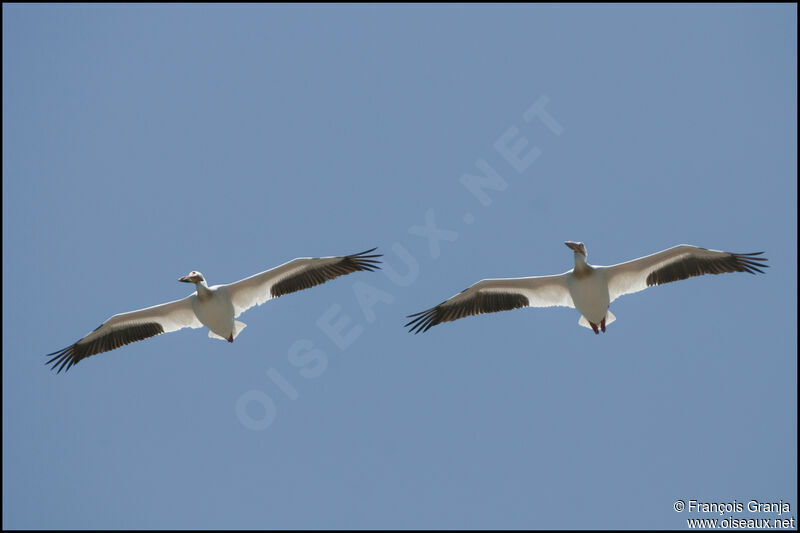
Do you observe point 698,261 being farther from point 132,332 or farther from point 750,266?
point 132,332

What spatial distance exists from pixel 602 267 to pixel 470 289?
8.41 ft

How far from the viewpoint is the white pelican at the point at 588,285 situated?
1831 centimetres

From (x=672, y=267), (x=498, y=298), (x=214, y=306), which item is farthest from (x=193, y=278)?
(x=672, y=267)

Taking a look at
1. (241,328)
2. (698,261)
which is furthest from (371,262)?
(698,261)

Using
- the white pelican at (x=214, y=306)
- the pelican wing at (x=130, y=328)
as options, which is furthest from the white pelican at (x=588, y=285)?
the pelican wing at (x=130, y=328)

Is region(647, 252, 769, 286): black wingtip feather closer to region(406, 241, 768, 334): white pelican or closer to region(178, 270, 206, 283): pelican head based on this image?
region(406, 241, 768, 334): white pelican

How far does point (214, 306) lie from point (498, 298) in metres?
5.55

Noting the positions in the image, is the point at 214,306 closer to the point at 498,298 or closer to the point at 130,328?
the point at 130,328

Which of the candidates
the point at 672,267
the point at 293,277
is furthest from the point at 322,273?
the point at 672,267

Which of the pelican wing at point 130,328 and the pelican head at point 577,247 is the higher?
the pelican head at point 577,247

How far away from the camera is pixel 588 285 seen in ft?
60.5

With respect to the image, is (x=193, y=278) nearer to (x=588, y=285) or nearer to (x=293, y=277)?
(x=293, y=277)

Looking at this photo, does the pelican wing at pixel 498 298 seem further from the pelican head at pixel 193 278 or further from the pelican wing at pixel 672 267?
the pelican head at pixel 193 278

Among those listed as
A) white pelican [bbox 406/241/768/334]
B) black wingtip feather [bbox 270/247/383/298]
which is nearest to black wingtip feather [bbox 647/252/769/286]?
white pelican [bbox 406/241/768/334]
